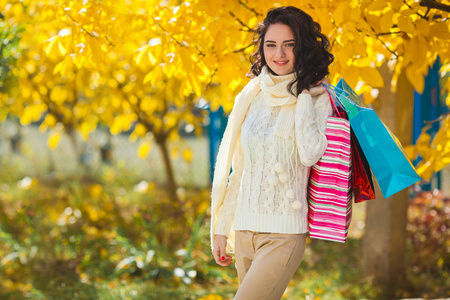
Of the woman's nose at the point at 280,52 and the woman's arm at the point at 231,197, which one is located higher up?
the woman's nose at the point at 280,52

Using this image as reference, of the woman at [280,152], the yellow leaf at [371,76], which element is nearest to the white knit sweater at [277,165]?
the woman at [280,152]

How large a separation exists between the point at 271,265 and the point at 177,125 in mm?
4013

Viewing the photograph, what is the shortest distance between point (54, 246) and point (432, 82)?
12.6 feet

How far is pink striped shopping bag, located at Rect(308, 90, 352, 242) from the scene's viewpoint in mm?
2068

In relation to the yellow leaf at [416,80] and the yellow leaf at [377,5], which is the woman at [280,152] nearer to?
the yellow leaf at [377,5]

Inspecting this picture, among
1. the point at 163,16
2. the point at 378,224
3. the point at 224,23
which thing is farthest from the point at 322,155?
the point at 378,224

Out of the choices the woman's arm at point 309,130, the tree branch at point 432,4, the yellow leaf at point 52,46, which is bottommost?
the woman's arm at point 309,130

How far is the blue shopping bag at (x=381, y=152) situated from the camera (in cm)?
201

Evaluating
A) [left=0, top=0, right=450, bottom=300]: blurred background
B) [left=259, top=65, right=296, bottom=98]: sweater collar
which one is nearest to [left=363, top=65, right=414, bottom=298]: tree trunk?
[left=0, top=0, right=450, bottom=300]: blurred background

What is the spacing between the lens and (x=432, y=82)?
5336 mm

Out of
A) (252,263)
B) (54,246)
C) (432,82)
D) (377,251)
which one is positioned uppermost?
Result: (252,263)

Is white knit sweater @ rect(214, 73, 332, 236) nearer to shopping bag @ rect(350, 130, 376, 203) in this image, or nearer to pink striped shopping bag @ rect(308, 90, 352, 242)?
pink striped shopping bag @ rect(308, 90, 352, 242)

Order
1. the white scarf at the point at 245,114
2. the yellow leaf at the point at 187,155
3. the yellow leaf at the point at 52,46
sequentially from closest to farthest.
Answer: the white scarf at the point at 245,114, the yellow leaf at the point at 52,46, the yellow leaf at the point at 187,155

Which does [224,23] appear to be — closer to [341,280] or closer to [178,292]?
[178,292]
